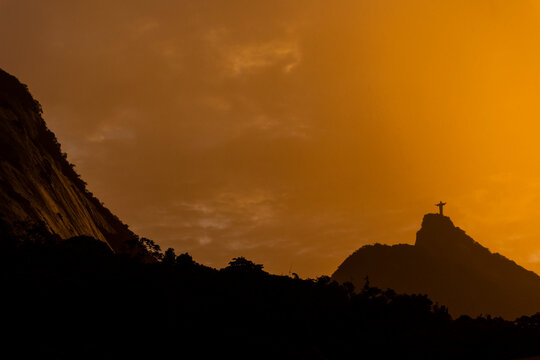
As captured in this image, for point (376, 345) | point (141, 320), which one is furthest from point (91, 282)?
point (376, 345)

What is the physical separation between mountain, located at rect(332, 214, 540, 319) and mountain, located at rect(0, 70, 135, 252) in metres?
79.3

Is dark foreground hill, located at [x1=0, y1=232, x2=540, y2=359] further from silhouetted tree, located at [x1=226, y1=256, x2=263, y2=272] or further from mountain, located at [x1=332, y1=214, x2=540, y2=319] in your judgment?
mountain, located at [x1=332, y1=214, x2=540, y2=319]

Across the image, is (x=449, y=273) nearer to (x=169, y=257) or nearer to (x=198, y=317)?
(x=169, y=257)

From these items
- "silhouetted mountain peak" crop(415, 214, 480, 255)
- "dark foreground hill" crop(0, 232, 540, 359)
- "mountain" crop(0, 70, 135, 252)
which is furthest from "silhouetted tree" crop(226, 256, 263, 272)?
"silhouetted mountain peak" crop(415, 214, 480, 255)

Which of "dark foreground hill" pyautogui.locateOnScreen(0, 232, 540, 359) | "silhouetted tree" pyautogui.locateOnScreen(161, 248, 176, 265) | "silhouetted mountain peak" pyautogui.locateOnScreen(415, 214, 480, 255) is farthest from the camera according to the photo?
"silhouetted mountain peak" pyautogui.locateOnScreen(415, 214, 480, 255)

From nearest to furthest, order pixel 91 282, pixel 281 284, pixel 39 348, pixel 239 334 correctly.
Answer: pixel 39 348
pixel 239 334
pixel 91 282
pixel 281 284

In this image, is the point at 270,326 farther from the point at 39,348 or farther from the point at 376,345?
the point at 39,348

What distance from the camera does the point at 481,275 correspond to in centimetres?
13500

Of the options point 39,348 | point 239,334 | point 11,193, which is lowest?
point 39,348

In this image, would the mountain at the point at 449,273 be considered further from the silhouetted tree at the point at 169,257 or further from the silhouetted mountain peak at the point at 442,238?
the silhouetted tree at the point at 169,257

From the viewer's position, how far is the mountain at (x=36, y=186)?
129 ft

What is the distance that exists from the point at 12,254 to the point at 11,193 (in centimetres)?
1157

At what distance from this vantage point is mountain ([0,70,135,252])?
3947 centimetres

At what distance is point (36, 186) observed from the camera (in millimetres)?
44594
